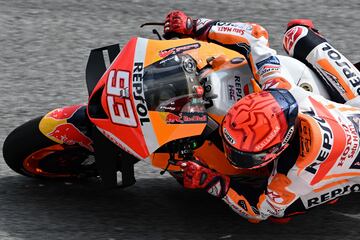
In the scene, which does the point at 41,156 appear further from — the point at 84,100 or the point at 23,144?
the point at 84,100

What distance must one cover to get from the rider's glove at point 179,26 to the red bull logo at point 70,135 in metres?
0.88

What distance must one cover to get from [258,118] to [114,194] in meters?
1.43

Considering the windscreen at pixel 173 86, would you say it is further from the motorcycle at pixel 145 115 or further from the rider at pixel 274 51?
the rider at pixel 274 51

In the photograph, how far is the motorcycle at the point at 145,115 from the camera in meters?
5.12

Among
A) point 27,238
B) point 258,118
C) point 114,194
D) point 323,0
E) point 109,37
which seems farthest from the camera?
point 323,0

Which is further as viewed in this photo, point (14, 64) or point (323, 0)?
point (323, 0)

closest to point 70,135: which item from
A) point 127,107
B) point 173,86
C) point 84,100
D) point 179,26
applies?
point 127,107

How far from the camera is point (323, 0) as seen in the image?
28.8 feet

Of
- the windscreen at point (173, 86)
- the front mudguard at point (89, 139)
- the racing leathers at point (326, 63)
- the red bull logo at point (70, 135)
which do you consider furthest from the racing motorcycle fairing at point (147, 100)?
the racing leathers at point (326, 63)

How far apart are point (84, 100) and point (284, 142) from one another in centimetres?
250

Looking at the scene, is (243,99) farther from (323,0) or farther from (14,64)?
(323,0)

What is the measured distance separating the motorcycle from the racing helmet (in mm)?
287

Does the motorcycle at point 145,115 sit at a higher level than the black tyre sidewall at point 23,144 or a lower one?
higher

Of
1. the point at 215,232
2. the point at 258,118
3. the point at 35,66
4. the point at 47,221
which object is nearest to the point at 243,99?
the point at 258,118
